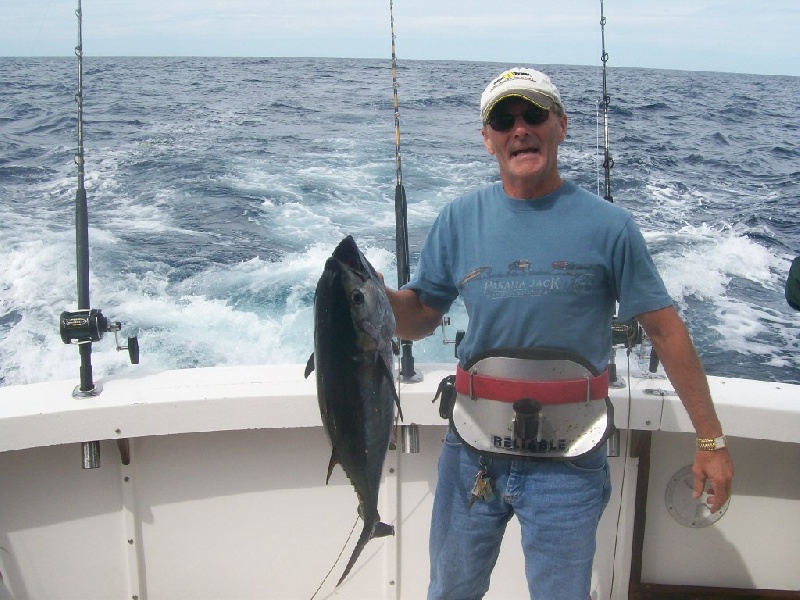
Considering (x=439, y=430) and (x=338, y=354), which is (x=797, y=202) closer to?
(x=439, y=430)

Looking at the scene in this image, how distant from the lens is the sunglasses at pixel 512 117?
174cm

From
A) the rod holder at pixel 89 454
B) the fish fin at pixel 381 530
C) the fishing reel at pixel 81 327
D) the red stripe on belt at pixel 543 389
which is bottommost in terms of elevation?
the fish fin at pixel 381 530

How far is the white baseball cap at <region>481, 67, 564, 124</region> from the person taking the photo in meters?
1.72

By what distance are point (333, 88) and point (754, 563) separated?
1603 cm

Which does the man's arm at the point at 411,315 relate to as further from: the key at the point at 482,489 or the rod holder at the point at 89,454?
the rod holder at the point at 89,454

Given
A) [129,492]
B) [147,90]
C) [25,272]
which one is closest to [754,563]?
[129,492]

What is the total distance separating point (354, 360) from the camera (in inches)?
59.9

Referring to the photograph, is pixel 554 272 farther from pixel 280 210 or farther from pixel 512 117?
pixel 280 210

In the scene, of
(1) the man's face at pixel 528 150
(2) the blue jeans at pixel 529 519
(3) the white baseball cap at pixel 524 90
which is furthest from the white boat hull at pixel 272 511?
(3) the white baseball cap at pixel 524 90

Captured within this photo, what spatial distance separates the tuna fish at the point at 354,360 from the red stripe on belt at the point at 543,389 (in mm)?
295

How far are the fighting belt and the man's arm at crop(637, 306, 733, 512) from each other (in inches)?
6.6

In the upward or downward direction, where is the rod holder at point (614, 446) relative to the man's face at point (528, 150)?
downward

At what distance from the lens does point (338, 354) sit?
4.95ft

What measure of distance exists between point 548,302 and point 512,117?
1.39 ft
